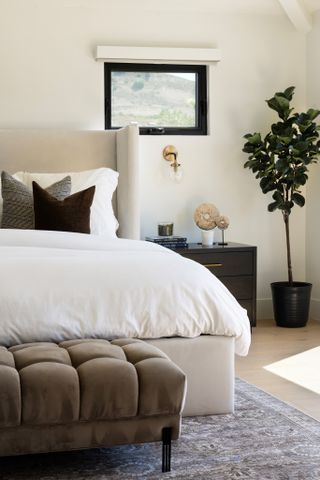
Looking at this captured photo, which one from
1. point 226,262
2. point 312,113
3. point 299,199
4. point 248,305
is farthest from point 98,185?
point 312,113

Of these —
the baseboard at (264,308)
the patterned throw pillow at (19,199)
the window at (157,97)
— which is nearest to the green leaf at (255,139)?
the window at (157,97)

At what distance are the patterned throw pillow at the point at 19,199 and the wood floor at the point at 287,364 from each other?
141cm

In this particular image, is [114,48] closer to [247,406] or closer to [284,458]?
[247,406]

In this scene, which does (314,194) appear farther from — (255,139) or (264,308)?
(264,308)

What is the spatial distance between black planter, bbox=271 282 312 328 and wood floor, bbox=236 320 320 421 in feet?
0.21

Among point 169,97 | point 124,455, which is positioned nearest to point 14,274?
point 124,455

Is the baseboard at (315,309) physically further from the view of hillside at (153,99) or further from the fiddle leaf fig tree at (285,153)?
the view of hillside at (153,99)

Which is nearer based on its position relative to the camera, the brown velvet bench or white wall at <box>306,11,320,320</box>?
the brown velvet bench

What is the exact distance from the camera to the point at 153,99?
5.75 metres

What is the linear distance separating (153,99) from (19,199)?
1.58m

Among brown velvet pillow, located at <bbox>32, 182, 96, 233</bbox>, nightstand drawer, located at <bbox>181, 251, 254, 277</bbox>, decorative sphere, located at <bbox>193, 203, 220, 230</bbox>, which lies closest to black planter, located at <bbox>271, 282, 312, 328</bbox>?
nightstand drawer, located at <bbox>181, 251, 254, 277</bbox>

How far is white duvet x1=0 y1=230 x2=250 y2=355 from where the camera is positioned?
2891 mm

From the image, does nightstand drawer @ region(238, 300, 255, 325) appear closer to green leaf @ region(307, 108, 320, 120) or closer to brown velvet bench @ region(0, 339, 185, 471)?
green leaf @ region(307, 108, 320, 120)

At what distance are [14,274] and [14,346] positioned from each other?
305mm
